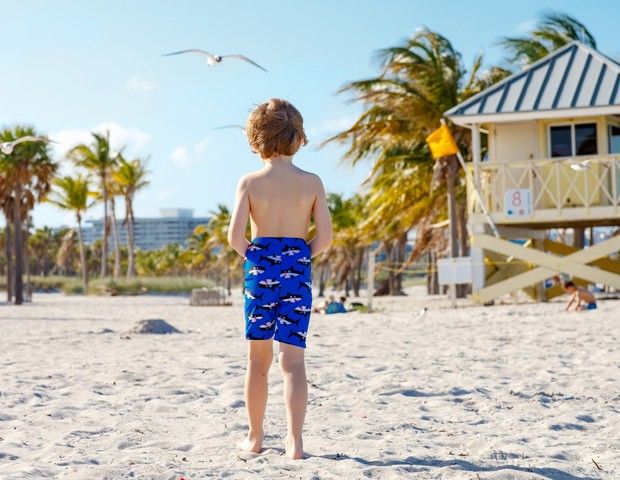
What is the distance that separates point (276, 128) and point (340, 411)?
2.27 meters

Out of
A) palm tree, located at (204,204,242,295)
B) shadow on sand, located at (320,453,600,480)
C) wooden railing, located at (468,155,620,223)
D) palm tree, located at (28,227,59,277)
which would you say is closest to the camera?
shadow on sand, located at (320,453,600,480)

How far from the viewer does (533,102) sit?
1886 centimetres

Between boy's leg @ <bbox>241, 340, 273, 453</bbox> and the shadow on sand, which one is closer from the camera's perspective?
the shadow on sand

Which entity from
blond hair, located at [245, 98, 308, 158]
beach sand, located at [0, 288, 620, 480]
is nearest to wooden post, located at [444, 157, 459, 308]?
beach sand, located at [0, 288, 620, 480]

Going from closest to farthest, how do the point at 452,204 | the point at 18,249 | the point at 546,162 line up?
the point at 546,162, the point at 452,204, the point at 18,249

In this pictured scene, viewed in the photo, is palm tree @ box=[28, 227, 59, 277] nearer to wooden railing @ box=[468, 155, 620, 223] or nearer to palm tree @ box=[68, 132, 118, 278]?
palm tree @ box=[68, 132, 118, 278]

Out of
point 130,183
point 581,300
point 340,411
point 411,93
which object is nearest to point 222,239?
point 130,183

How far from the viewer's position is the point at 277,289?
4.02 metres

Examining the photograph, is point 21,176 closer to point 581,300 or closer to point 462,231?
point 462,231

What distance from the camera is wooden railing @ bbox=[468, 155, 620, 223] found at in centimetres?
1830

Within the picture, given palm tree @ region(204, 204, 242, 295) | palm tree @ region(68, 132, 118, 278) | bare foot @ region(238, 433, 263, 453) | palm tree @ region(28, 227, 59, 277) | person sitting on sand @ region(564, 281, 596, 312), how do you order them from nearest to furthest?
bare foot @ region(238, 433, 263, 453) < person sitting on sand @ region(564, 281, 596, 312) < palm tree @ region(68, 132, 118, 278) < palm tree @ region(204, 204, 242, 295) < palm tree @ region(28, 227, 59, 277)

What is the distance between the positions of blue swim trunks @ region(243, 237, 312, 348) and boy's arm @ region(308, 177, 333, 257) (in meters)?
0.08

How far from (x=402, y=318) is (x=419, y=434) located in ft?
35.8

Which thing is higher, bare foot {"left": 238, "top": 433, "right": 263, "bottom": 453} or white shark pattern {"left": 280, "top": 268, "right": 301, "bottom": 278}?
white shark pattern {"left": 280, "top": 268, "right": 301, "bottom": 278}
